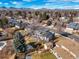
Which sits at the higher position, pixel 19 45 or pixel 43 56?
pixel 19 45

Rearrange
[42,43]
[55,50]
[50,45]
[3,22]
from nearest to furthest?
[55,50]
[50,45]
[42,43]
[3,22]

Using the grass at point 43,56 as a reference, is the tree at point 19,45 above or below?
above

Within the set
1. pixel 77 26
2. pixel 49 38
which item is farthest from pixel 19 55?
pixel 77 26

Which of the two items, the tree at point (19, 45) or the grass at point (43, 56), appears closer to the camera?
the grass at point (43, 56)

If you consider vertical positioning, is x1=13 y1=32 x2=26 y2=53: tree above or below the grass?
above

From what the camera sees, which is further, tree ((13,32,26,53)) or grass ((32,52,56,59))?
tree ((13,32,26,53))

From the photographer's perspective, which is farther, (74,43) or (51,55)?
(74,43)

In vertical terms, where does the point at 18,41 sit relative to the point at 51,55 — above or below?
above

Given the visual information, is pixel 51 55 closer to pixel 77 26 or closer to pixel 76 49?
pixel 76 49

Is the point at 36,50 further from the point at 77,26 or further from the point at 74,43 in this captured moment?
the point at 77,26

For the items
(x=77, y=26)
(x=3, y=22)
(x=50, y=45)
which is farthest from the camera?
(x=3, y=22)

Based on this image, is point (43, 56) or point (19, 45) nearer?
point (43, 56)
